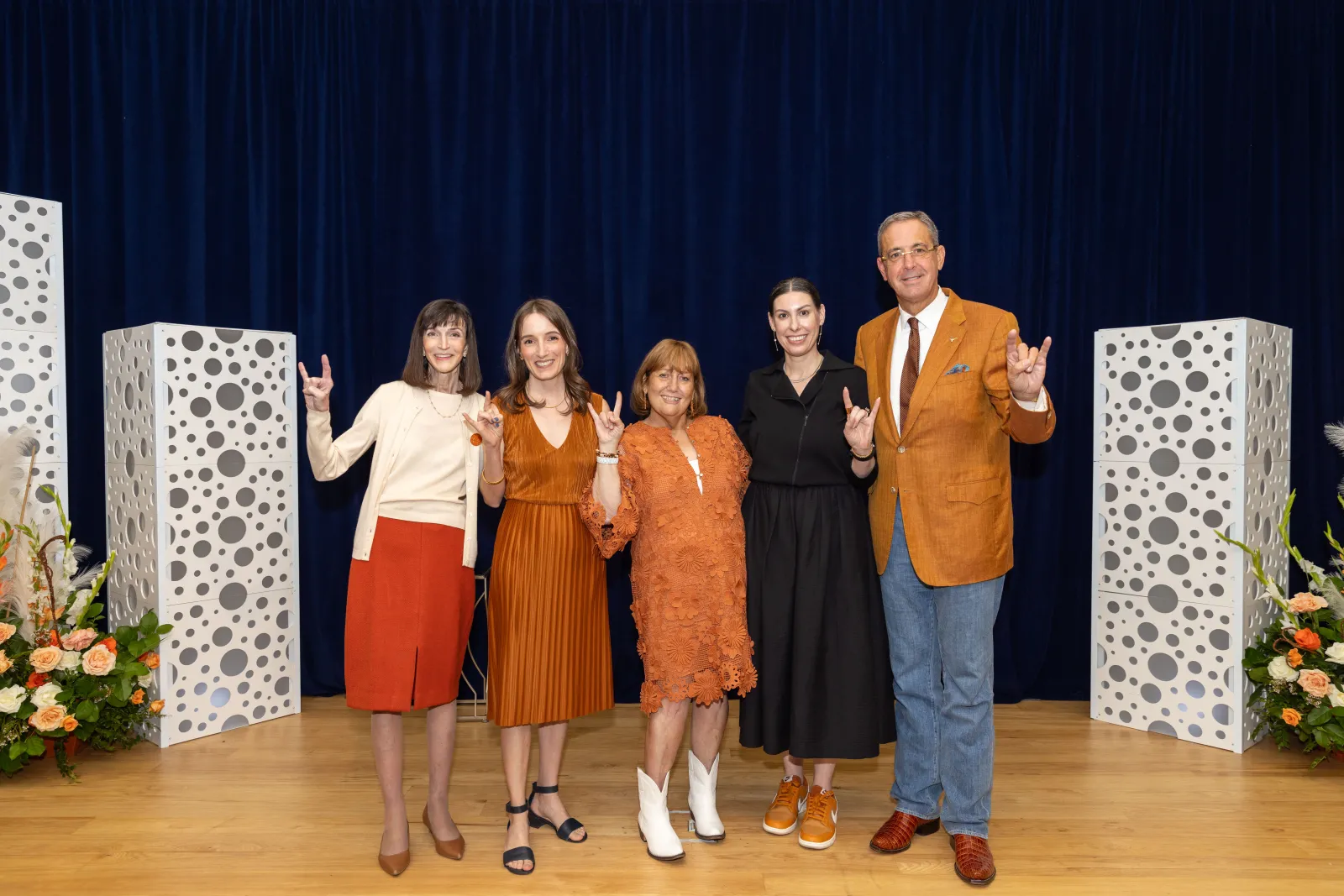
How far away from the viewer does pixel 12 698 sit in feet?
9.27

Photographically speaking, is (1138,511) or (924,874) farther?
(1138,511)

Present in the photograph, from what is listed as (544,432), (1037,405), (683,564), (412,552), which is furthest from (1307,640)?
(412,552)

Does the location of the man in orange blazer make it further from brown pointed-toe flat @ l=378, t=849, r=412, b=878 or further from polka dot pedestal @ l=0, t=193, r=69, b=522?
polka dot pedestal @ l=0, t=193, r=69, b=522

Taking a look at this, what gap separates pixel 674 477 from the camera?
89.0 inches

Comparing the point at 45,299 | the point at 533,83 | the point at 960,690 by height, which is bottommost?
the point at 960,690

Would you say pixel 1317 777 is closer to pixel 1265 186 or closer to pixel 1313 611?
pixel 1313 611

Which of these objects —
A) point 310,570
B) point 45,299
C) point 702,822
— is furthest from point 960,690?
point 45,299

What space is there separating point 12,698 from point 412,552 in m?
1.77

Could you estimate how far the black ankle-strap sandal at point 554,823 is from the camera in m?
2.42

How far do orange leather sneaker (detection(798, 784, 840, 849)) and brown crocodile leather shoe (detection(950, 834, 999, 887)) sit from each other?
343 mm

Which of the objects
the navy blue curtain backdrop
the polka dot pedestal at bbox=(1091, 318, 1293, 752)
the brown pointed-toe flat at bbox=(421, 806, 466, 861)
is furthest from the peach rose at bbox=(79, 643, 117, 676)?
the polka dot pedestal at bbox=(1091, 318, 1293, 752)

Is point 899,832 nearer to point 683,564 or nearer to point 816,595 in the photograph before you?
point 816,595

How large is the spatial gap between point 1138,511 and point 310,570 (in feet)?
12.1

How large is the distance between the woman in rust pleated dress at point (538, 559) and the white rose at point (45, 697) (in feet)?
5.76
